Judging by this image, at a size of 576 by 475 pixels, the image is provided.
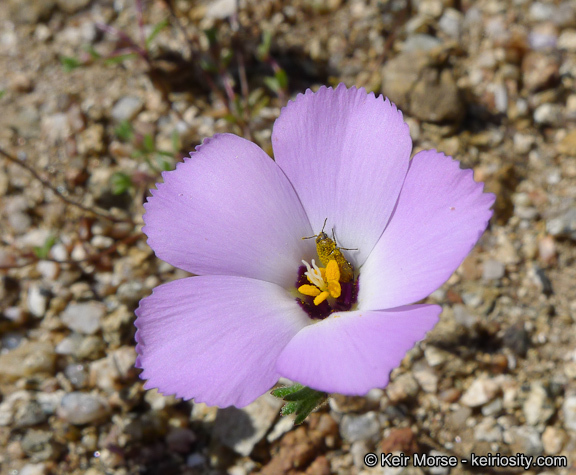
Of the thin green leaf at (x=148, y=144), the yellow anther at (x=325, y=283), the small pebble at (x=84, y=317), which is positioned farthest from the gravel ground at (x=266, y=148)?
the yellow anther at (x=325, y=283)

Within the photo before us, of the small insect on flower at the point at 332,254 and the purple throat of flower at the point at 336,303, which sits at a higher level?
the small insect on flower at the point at 332,254

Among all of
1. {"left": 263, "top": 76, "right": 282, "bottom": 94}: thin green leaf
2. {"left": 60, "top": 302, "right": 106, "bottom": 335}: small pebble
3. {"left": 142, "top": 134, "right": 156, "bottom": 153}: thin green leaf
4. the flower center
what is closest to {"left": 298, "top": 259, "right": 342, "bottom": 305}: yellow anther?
the flower center

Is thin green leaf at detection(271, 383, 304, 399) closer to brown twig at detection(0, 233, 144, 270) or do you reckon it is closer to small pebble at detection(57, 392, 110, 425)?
small pebble at detection(57, 392, 110, 425)

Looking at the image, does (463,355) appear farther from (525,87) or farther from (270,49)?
(270,49)

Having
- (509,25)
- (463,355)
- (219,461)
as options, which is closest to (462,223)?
(463,355)

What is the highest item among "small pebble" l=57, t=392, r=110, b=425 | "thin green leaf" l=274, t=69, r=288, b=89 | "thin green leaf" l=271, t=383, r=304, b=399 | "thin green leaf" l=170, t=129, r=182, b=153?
"thin green leaf" l=274, t=69, r=288, b=89

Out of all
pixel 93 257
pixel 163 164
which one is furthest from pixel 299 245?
pixel 93 257

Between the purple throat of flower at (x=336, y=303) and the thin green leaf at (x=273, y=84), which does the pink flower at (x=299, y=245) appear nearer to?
the purple throat of flower at (x=336, y=303)
